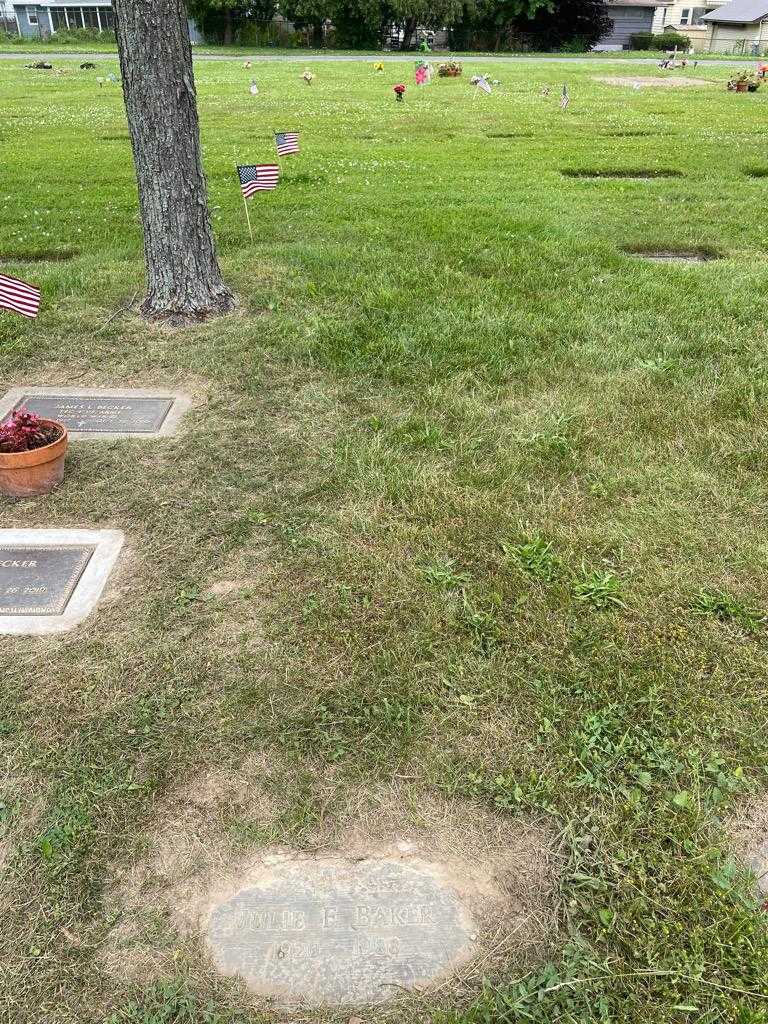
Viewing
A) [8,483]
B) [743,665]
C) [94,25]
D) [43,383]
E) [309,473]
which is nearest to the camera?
[743,665]

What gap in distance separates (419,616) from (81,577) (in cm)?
167

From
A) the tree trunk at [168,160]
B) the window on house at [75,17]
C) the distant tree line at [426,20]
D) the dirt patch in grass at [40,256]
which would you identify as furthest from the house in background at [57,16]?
the tree trunk at [168,160]

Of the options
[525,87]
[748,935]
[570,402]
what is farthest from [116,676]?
[525,87]

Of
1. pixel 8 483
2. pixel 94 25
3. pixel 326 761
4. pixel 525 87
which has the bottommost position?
pixel 326 761

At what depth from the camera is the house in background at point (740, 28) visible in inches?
2056

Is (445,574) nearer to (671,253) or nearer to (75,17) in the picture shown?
(671,253)

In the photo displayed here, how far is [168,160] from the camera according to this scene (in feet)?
19.2

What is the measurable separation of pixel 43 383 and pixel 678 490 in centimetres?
448

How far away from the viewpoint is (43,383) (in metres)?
5.40

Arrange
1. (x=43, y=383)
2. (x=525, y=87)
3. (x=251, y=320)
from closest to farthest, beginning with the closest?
(x=43, y=383) → (x=251, y=320) → (x=525, y=87)

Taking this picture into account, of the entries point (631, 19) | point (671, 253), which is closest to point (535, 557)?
point (671, 253)

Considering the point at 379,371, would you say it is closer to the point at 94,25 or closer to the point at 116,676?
the point at 116,676

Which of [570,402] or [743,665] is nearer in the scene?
[743,665]

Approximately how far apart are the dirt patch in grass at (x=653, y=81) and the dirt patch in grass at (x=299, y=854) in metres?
28.3
